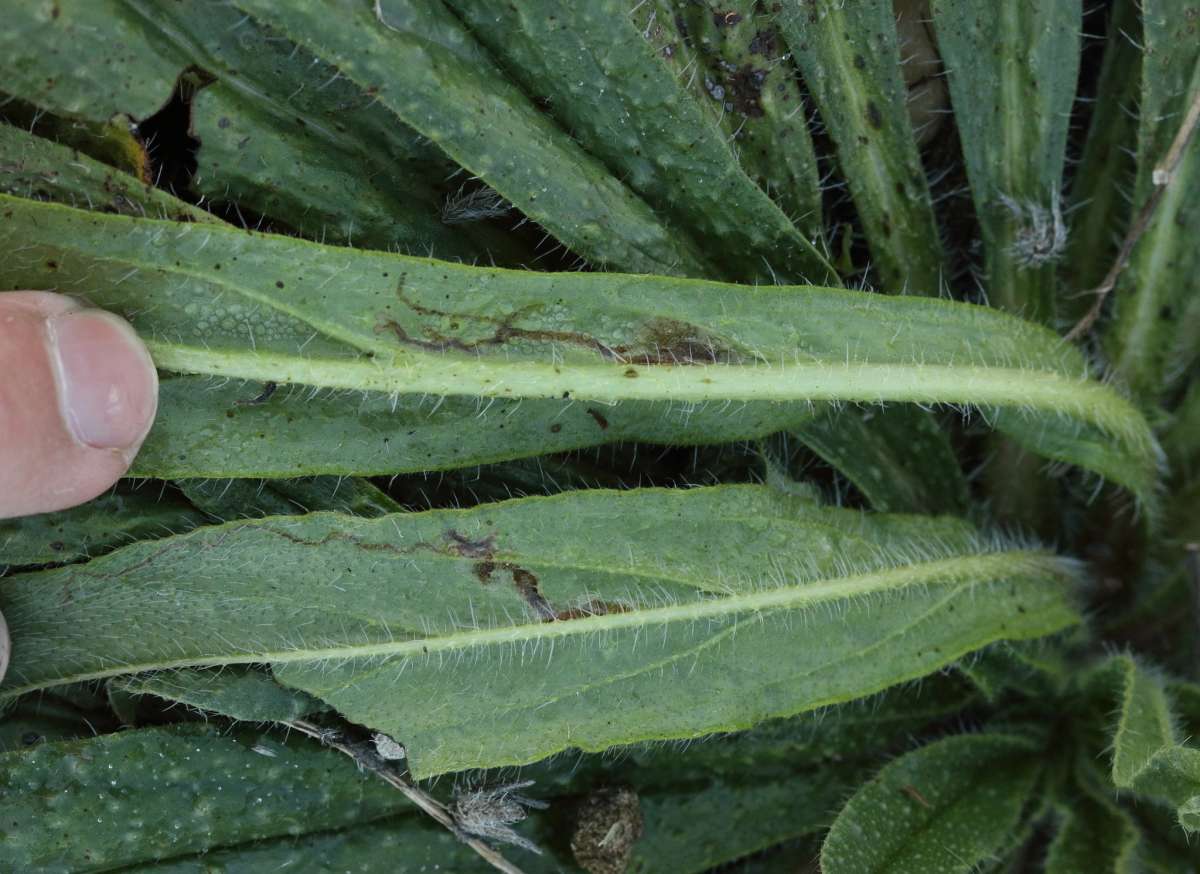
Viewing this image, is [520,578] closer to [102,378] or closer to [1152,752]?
[102,378]

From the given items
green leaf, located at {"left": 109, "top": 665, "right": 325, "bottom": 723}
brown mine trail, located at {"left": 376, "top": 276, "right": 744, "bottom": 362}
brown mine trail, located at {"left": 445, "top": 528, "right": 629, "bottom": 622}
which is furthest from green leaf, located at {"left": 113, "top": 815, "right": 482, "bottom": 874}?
brown mine trail, located at {"left": 376, "top": 276, "right": 744, "bottom": 362}

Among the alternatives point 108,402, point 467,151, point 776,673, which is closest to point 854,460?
point 776,673

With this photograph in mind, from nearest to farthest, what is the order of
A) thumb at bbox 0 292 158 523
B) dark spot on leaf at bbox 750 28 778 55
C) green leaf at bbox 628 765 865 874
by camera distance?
thumb at bbox 0 292 158 523
dark spot on leaf at bbox 750 28 778 55
green leaf at bbox 628 765 865 874

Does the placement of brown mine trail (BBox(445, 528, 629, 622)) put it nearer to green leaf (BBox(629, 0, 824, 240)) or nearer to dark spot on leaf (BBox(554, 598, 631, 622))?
dark spot on leaf (BBox(554, 598, 631, 622))

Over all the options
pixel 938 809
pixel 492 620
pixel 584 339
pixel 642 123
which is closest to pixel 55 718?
pixel 492 620

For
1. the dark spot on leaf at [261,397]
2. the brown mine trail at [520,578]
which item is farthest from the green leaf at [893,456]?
the dark spot on leaf at [261,397]
